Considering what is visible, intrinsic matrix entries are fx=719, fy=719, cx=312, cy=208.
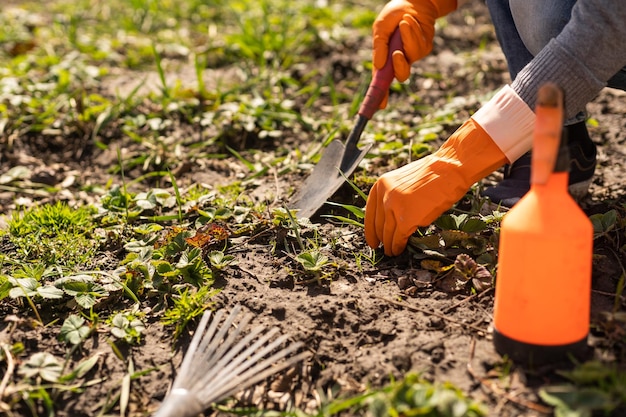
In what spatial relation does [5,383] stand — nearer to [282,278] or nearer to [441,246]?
[282,278]

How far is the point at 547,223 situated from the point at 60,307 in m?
1.34

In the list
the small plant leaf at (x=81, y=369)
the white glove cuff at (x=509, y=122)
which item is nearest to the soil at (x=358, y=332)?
the small plant leaf at (x=81, y=369)

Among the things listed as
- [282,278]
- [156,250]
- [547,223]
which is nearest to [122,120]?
[156,250]

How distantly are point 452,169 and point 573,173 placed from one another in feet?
2.06

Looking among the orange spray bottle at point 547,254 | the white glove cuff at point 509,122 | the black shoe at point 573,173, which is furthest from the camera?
the black shoe at point 573,173

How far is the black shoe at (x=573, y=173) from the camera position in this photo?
2.40 meters

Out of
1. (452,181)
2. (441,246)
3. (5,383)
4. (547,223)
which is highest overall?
(547,223)

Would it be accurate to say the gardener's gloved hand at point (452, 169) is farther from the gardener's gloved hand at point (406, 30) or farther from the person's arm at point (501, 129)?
the gardener's gloved hand at point (406, 30)

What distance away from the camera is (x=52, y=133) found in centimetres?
322

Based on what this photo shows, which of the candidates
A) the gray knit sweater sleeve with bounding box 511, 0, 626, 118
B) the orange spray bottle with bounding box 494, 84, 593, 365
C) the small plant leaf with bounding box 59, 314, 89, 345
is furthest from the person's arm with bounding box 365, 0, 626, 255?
the small plant leaf with bounding box 59, 314, 89, 345

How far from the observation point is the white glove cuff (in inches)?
75.9

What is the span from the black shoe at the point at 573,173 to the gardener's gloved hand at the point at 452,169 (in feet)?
1.32

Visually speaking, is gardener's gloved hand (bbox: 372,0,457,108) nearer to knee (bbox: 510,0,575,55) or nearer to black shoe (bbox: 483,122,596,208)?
knee (bbox: 510,0,575,55)

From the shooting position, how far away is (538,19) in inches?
86.0
